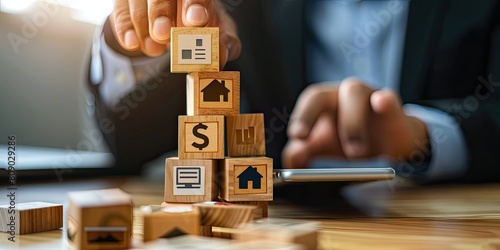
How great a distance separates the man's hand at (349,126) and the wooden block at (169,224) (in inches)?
27.9

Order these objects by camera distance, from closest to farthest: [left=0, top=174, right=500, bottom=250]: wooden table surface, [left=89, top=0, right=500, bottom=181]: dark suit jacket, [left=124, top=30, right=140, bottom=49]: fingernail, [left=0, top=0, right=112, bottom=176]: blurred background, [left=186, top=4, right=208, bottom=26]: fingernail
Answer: [left=0, top=174, right=500, bottom=250]: wooden table surface → [left=186, top=4, right=208, bottom=26]: fingernail → [left=124, top=30, right=140, bottom=49]: fingernail → [left=89, top=0, right=500, bottom=181]: dark suit jacket → [left=0, top=0, right=112, bottom=176]: blurred background

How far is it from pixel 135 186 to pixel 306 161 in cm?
53

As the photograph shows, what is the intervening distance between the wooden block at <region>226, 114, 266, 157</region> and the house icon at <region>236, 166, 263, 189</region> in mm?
64

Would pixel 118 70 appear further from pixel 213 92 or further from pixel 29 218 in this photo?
pixel 29 218

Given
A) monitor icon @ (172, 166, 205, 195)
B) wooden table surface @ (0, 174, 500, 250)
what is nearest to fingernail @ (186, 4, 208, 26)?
monitor icon @ (172, 166, 205, 195)

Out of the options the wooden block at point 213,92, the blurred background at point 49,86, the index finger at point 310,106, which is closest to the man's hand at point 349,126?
the index finger at point 310,106

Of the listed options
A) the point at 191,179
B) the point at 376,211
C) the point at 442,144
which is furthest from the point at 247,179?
the point at 442,144

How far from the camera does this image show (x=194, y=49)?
1.20m

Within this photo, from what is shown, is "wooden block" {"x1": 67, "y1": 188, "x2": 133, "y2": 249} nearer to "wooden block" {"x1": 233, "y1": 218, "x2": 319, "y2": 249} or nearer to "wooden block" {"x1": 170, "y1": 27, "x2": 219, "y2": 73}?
"wooden block" {"x1": 233, "y1": 218, "x2": 319, "y2": 249}

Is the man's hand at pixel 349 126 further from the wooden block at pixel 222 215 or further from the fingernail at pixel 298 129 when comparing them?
the wooden block at pixel 222 215

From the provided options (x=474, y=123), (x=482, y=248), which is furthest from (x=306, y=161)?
(x=482, y=248)

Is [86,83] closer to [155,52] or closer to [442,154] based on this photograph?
[155,52]

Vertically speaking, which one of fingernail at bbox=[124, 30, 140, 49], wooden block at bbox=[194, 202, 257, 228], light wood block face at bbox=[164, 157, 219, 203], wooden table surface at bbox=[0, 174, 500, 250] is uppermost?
fingernail at bbox=[124, 30, 140, 49]

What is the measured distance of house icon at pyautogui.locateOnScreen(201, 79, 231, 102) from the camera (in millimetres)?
1201
